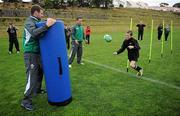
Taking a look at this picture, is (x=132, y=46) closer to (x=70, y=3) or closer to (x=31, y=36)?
(x=31, y=36)

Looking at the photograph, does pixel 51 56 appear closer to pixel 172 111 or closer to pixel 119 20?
pixel 172 111

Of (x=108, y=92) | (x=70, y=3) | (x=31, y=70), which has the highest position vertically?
(x=70, y=3)

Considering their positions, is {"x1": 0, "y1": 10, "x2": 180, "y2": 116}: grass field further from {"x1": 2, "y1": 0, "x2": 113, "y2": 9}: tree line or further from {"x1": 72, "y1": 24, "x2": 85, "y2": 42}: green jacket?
{"x1": 2, "y1": 0, "x2": 113, "y2": 9}: tree line

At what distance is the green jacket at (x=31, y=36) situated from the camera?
5.28 m

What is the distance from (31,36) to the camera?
5.45 metres

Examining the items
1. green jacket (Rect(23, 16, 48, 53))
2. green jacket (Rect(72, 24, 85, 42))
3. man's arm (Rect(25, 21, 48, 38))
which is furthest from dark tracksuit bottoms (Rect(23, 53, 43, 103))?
green jacket (Rect(72, 24, 85, 42))

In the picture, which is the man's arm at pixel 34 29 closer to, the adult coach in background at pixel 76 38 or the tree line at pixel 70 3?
the adult coach in background at pixel 76 38

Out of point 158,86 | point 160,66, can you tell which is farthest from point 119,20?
point 158,86

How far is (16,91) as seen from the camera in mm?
7234

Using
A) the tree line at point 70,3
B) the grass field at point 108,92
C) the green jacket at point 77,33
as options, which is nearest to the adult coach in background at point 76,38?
the green jacket at point 77,33

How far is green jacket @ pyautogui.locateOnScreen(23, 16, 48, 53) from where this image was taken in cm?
528

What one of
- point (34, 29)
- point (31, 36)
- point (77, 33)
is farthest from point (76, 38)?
point (34, 29)

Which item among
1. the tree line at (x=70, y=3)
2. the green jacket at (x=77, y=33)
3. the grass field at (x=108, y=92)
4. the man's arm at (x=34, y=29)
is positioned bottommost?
the grass field at (x=108, y=92)

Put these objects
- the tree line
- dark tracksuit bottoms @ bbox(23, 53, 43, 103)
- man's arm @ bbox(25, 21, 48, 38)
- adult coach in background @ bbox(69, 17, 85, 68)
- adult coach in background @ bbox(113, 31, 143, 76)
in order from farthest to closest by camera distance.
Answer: the tree line
adult coach in background @ bbox(69, 17, 85, 68)
adult coach in background @ bbox(113, 31, 143, 76)
dark tracksuit bottoms @ bbox(23, 53, 43, 103)
man's arm @ bbox(25, 21, 48, 38)
